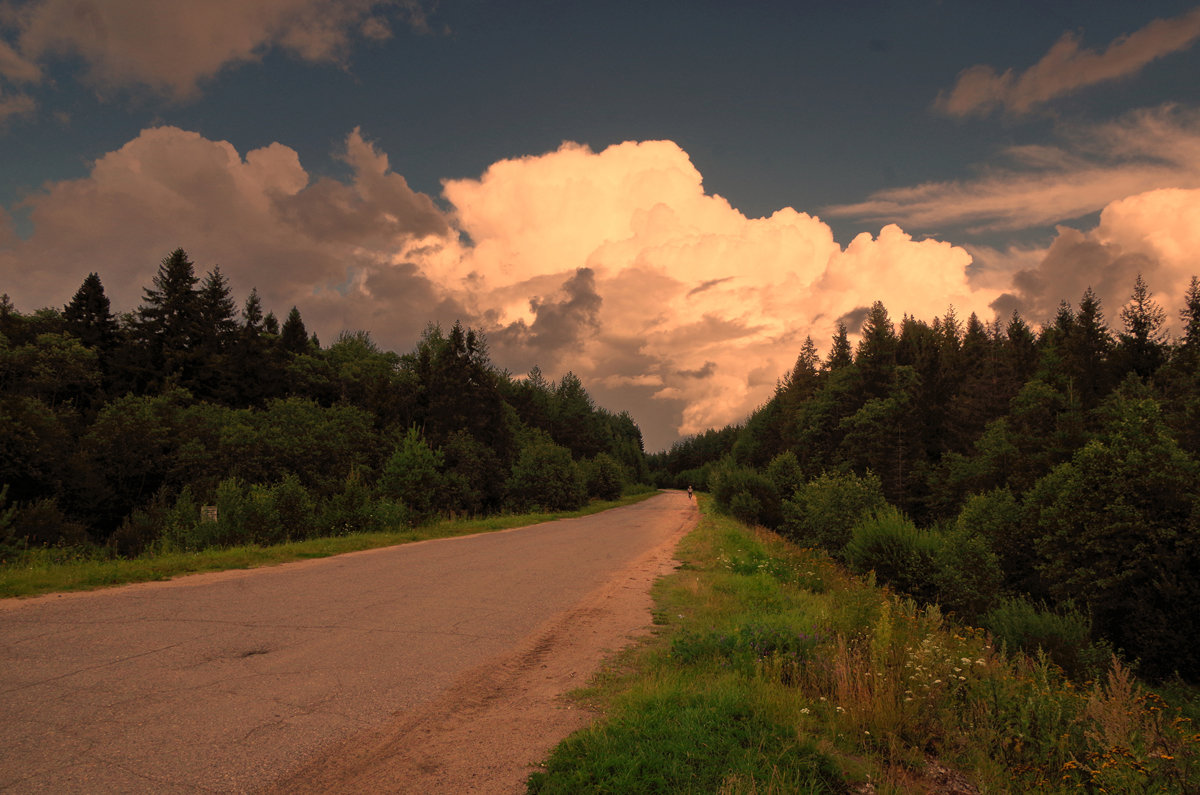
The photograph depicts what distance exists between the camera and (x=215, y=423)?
125 feet

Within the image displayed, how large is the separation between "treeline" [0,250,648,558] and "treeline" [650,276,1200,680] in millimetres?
18335

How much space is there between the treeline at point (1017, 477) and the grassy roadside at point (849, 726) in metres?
11.3

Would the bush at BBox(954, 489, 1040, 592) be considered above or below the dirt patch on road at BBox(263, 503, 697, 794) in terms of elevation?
below

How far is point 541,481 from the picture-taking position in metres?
41.8

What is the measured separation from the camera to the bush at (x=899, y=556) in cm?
1625

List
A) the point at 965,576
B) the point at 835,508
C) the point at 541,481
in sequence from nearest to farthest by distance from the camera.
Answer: the point at 965,576, the point at 835,508, the point at 541,481

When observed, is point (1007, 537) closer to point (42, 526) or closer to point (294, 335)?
point (42, 526)

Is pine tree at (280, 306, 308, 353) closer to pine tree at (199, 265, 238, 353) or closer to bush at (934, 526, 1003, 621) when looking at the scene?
pine tree at (199, 265, 238, 353)

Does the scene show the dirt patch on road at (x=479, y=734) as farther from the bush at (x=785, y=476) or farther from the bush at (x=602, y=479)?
the bush at (x=602, y=479)

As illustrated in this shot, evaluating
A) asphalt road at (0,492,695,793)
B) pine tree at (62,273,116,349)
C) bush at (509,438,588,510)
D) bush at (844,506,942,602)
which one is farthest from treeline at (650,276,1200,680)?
pine tree at (62,273,116,349)

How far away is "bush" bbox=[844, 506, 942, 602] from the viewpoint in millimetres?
16250

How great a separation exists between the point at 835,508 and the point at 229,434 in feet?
113

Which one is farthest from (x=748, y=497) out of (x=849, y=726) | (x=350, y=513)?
(x=849, y=726)

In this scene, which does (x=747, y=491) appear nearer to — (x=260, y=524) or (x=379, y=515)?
(x=379, y=515)
